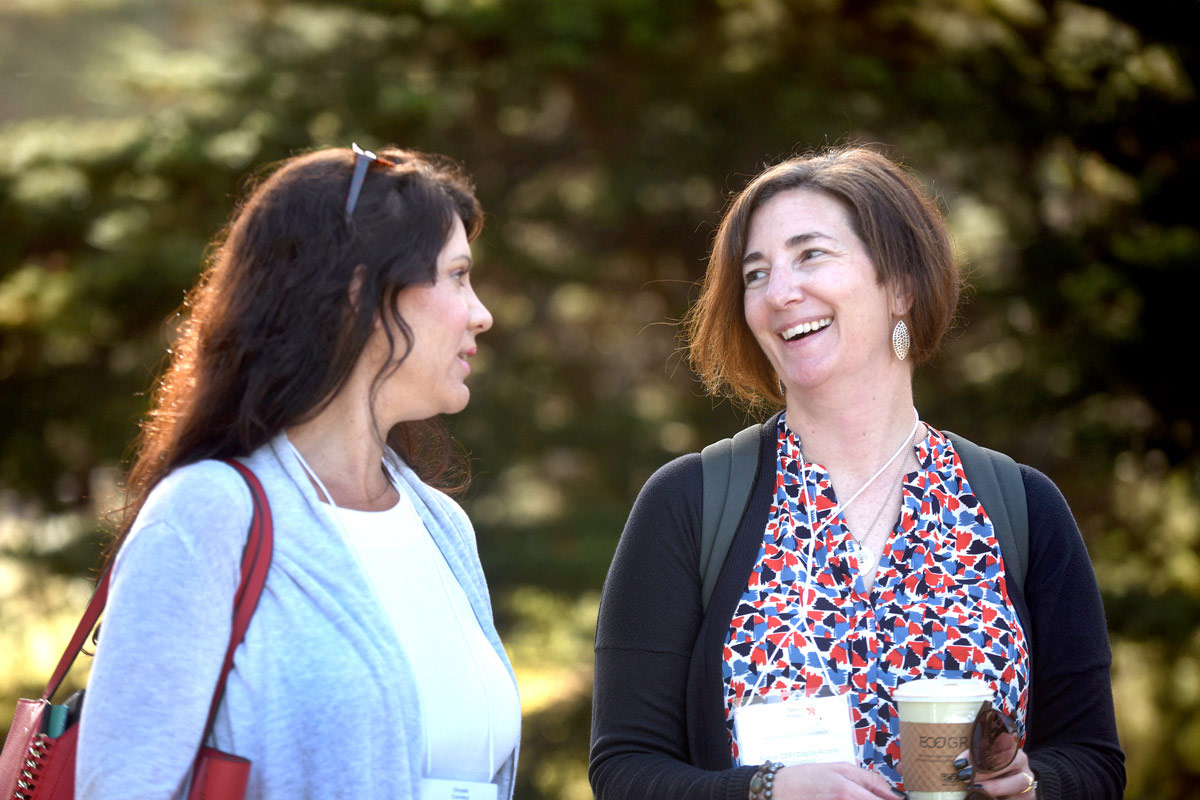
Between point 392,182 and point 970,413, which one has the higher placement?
point 970,413

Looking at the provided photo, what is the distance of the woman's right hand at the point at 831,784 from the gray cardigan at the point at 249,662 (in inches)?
24.9

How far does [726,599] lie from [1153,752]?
229 inches

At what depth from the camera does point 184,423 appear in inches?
76.2

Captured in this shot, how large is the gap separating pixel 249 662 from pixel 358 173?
899mm

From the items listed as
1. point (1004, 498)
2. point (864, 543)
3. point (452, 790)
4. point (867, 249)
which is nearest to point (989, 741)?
point (864, 543)

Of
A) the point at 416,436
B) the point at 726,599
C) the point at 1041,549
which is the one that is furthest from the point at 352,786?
the point at 1041,549

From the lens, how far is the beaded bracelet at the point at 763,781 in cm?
196

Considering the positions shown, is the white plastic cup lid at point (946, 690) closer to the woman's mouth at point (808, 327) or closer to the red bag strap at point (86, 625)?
the woman's mouth at point (808, 327)

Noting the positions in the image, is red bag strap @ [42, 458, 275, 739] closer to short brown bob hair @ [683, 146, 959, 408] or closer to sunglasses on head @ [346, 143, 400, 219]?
sunglasses on head @ [346, 143, 400, 219]

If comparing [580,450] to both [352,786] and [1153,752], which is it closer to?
[1153,752]

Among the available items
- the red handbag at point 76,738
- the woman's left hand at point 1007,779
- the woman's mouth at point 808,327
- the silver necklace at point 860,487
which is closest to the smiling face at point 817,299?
the woman's mouth at point 808,327

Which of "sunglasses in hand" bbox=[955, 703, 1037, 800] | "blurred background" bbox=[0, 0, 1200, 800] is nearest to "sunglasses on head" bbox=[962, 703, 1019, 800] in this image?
"sunglasses in hand" bbox=[955, 703, 1037, 800]

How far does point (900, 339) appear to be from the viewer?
245 cm

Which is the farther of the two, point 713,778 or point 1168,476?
point 1168,476
